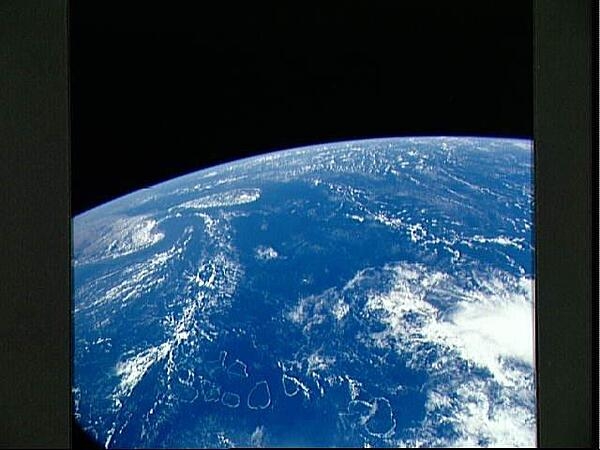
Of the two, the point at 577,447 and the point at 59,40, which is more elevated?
the point at 59,40

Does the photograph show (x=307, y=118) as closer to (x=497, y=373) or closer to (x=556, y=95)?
(x=556, y=95)

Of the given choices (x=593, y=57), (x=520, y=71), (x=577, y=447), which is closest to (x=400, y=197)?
(x=520, y=71)

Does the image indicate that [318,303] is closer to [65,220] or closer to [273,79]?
[273,79]

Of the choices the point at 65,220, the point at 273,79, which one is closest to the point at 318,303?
the point at 273,79

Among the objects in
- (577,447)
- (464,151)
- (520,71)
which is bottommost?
(577,447)

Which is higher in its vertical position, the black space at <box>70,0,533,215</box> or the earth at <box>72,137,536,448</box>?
the black space at <box>70,0,533,215</box>
